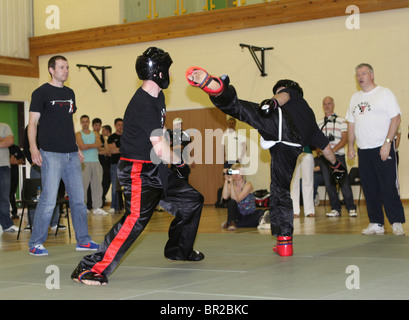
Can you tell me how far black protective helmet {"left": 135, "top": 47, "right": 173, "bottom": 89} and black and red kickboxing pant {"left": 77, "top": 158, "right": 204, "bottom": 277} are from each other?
0.59 m

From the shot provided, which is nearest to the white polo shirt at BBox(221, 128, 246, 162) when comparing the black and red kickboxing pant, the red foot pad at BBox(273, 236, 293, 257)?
the red foot pad at BBox(273, 236, 293, 257)

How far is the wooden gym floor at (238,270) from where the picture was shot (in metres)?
3.39

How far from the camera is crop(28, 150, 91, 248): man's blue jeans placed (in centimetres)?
533

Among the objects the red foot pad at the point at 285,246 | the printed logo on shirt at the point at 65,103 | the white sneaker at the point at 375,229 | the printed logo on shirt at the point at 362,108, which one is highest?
the printed logo on shirt at the point at 65,103

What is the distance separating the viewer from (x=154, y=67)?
160 inches

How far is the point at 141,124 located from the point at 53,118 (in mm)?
1819

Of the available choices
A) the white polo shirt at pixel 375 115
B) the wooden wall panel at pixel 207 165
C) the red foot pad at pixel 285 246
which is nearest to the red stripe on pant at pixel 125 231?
the red foot pad at pixel 285 246

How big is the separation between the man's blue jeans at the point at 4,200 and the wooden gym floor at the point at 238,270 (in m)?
1.27

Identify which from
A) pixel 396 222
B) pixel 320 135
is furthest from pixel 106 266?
pixel 396 222

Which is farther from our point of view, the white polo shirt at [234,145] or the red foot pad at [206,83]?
the white polo shirt at [234,145]

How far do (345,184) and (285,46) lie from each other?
Answer: 12.9 feet

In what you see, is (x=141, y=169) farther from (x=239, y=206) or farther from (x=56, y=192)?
(x=239, y=206)

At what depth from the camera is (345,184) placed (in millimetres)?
9078

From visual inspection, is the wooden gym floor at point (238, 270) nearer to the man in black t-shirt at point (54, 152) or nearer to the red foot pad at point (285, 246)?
the red foot pad at point (285, 246)
